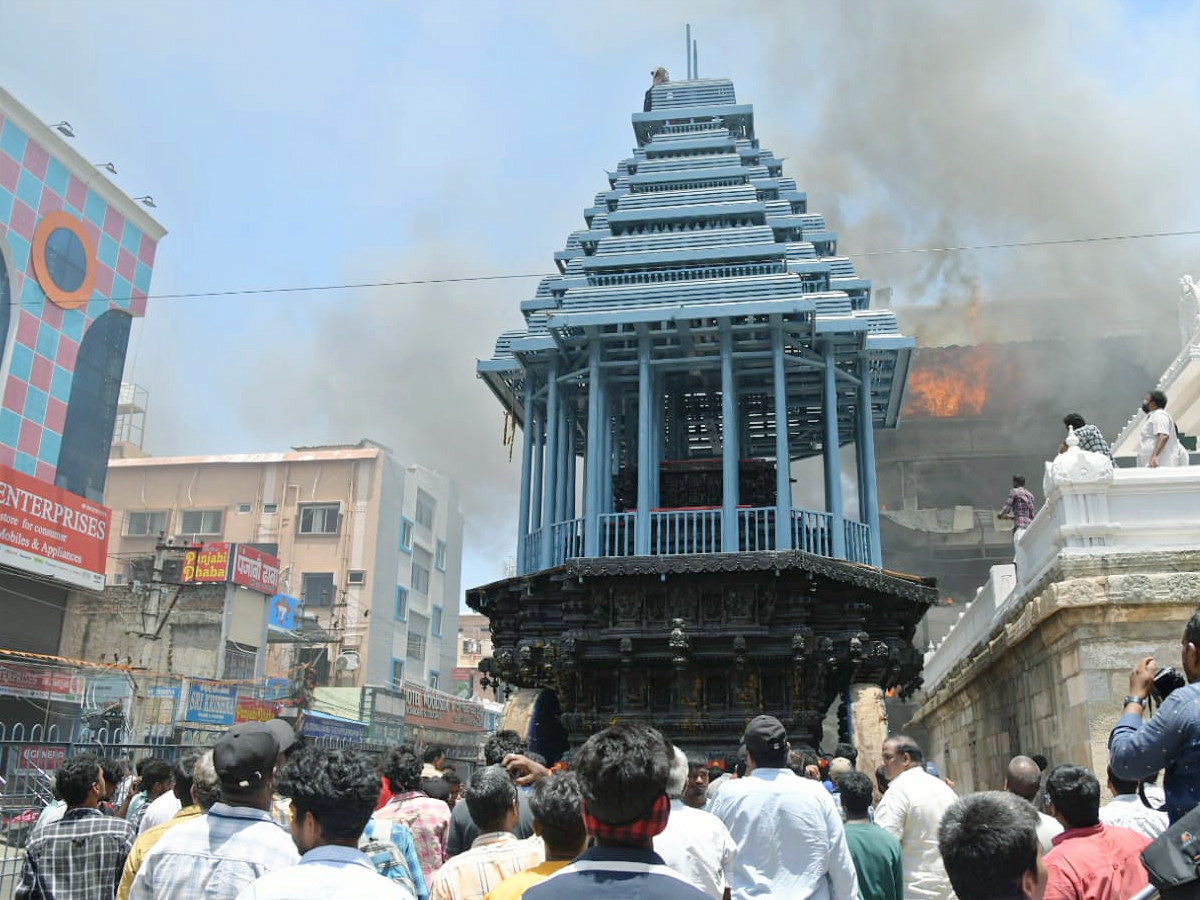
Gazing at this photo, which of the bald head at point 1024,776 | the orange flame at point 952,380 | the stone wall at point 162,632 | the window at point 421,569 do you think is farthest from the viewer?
the window at point 421,569

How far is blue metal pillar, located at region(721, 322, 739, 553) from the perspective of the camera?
1598cm

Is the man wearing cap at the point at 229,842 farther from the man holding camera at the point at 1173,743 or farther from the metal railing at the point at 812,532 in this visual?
the metal railing at the point at 812,532

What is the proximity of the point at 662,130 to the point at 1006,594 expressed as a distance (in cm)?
1134

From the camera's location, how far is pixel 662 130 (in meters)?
21.6

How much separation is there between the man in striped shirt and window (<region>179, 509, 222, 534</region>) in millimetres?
59421

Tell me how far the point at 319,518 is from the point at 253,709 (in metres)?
23.0

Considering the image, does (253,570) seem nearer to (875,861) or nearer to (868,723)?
(868,723)

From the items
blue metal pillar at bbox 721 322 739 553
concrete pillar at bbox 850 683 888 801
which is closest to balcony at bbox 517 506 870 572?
blue metal pillar at bbox 721 322 739 553

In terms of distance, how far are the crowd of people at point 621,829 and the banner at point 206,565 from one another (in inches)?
1475

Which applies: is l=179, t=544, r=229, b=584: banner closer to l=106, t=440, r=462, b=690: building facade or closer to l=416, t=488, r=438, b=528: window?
l=106, t=440, r=462, b=690: building facade

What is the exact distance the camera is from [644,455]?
16.6m

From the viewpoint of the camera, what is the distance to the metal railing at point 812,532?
16406 mm

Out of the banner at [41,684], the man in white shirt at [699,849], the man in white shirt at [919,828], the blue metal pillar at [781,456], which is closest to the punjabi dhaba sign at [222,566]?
the banner at [41,684]

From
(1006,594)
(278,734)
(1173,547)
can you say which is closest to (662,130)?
(1006,594)
